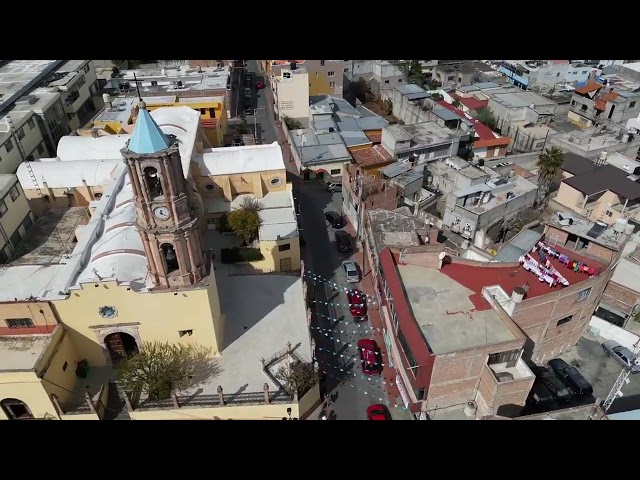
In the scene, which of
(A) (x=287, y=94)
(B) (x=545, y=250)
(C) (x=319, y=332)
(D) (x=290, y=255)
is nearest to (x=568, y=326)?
(B) (x=545, y=250)

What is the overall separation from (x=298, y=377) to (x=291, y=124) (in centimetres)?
3910

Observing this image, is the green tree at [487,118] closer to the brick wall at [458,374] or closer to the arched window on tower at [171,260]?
the brick wall at [458,374]

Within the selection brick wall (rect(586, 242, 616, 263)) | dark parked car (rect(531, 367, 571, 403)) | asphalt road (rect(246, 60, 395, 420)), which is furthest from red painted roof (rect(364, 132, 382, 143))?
dark parked car (rect(531, 367, 571, 403))

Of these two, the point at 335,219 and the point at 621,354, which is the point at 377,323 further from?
the point at 621,354

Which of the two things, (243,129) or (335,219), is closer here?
(335,219)

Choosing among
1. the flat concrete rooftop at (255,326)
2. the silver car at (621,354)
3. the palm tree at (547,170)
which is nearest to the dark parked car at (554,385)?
the silver car at (621,354)

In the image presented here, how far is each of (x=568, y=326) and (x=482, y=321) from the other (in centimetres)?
806

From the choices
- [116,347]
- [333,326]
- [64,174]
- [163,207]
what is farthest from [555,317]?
[64,174]

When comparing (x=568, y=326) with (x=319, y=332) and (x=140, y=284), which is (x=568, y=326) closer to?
(x=319, y=332)

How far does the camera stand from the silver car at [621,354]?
3075 cm

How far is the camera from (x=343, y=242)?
41.0 metres

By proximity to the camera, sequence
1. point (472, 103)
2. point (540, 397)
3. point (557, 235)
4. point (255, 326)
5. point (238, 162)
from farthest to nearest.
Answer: point (472, 103), point (238, 162), point (557, 235), point (255, 326), point (540, 397)

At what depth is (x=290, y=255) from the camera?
121 feet

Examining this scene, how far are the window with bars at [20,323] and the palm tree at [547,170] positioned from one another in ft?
139
